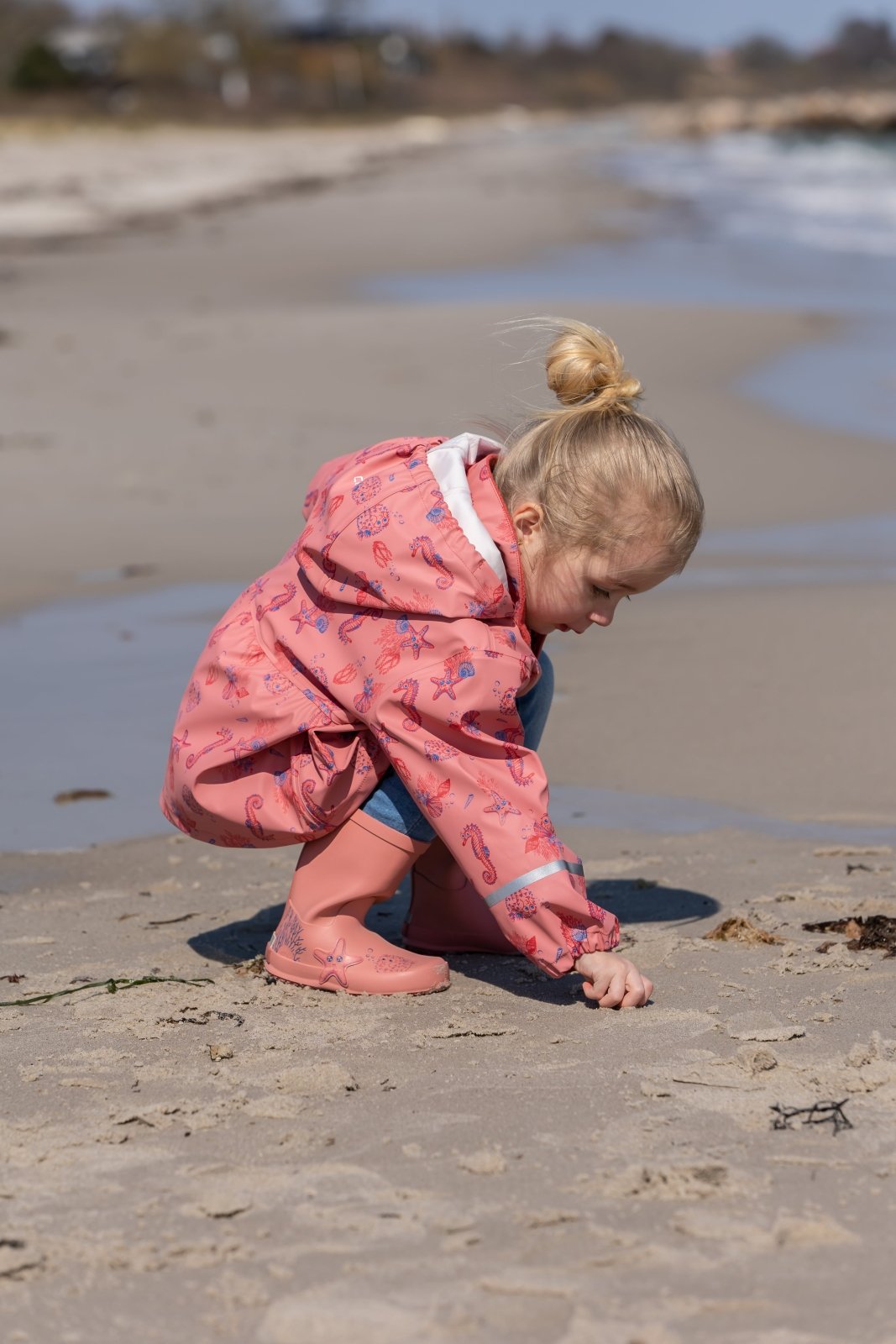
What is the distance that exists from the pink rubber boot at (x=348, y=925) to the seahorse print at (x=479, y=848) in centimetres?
19

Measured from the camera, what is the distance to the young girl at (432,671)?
219 cm

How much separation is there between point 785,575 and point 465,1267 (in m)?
3.38

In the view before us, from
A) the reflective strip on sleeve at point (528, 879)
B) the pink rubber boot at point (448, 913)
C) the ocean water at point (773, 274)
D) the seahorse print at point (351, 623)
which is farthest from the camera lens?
the ocean water at point (773, 274)

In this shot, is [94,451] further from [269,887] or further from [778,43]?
[778,43]

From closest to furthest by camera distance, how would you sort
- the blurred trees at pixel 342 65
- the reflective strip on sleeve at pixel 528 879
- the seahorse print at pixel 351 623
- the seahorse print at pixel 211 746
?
the reflective strip on sleeve at pixel 528 879 < the seahorse print at pixel 351 623 < the seahorse print at pixel 211 746 < the blurred trees at pixel 342 65

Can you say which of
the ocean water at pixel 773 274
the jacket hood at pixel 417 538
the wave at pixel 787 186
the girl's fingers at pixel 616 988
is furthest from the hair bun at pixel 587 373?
the wave at pixel 787 186

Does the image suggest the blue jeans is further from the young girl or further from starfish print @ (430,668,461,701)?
starfish print @ (430,668,461,701)

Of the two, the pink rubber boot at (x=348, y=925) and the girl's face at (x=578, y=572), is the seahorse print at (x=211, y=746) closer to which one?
the pink rubber boot at (x=348, y=925)

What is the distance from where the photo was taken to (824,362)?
8.58 metres

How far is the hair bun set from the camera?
229cm

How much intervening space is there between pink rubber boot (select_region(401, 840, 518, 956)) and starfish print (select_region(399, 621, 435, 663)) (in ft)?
1.48

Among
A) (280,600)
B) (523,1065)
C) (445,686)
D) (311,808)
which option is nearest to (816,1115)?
(523,1065)

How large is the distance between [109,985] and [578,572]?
2.95 ft

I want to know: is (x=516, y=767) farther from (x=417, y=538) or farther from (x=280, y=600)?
(x=280, y=600)
